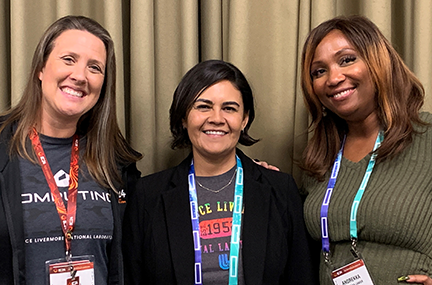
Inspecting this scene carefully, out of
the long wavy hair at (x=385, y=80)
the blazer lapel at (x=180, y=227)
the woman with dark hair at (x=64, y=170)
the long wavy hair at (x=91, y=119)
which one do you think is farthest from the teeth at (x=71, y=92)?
the long wavy hair at (x=385, y=80)

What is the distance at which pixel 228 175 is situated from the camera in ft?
6.15

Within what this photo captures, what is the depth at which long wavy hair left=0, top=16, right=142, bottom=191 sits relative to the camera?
1.78m

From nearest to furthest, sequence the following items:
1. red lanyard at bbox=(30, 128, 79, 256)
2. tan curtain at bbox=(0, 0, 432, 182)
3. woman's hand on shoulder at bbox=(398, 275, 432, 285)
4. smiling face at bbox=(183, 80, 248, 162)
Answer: woman's hand on shoulder at bbox=(398, 275, 432, 285) < red lanyard at bbox=(30, 128, 79, 256) < smiling face at bbox=(183, 80, 248, 162) < tan curtain at bbox=(0, 0, 432, 182)

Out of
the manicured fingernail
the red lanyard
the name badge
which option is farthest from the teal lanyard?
the red lanyard

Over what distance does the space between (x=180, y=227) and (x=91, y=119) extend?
66 centimetres

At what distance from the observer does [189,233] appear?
171 cm

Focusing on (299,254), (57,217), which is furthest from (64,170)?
(299,254)

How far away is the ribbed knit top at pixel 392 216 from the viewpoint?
158cm

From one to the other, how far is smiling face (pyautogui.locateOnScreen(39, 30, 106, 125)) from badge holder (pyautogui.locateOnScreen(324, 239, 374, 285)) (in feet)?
4.02

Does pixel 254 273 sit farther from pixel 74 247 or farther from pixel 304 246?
pixel 74 247

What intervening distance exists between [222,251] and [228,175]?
343 millimetres

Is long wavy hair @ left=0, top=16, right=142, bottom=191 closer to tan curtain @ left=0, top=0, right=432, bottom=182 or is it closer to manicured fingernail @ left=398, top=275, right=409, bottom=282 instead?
tan curtain @ left=0, top=0, right=432, bottom=182

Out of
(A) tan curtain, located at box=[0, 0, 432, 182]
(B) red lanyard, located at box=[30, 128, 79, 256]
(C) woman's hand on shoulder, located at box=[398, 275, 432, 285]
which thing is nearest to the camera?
(C) woman's hand on shoulder, located at box=[398, 275, 432, 285]

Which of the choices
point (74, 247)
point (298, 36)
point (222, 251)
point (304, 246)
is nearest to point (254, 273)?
point (222, 251)
